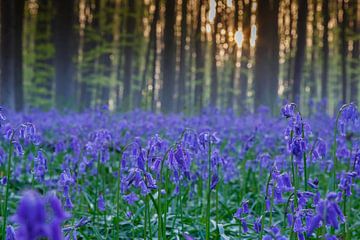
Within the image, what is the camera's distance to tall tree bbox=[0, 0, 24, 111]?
14383mm

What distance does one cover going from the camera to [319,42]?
100ft

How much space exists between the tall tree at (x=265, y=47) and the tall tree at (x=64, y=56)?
700cm

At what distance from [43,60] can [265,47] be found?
39.7 ft

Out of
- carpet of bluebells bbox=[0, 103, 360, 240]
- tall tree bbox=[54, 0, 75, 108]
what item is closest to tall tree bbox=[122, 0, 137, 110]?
tall tree bbox=[54, 0, 75, 108]

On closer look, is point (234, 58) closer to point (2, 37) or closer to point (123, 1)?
point (123, 1)

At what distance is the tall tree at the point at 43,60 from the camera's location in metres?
21.8

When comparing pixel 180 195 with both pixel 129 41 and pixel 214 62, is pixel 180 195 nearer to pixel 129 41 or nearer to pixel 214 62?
pixel 129 41

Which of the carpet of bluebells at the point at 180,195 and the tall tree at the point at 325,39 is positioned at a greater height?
the tall tree at the point at 325,39

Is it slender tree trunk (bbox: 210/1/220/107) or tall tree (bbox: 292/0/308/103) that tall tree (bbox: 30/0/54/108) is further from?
tall tree (bbox: 292/0/308/103)

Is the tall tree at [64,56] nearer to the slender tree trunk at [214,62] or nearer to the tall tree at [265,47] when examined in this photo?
the tall tree at [265,47]

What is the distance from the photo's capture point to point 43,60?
23.6 m

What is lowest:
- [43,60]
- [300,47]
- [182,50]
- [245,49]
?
[300,47]

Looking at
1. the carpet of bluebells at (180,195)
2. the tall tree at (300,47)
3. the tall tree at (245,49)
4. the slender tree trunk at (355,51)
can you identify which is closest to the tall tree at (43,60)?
the tall tree at (245,49)

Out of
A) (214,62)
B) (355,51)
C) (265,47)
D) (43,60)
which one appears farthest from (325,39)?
(43,60)
